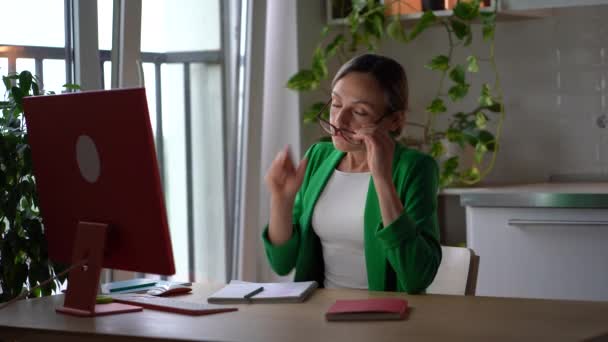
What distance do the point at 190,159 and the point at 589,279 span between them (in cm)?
163

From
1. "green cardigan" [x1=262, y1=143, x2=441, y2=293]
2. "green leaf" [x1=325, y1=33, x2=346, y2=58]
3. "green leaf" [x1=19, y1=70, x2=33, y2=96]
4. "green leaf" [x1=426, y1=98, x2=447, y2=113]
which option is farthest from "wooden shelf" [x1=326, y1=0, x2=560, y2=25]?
"green leaf" [x1=19, y1=70, x2=33, y2=96]

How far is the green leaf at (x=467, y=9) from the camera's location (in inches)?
155

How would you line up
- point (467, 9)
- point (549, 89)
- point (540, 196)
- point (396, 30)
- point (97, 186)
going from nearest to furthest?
point (97, 186)
point (540, 196)
point (467, 9)
point (396, 30)
point (549, 89)

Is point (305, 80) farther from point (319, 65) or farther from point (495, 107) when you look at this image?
point (495, 107)

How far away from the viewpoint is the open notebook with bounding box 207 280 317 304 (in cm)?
228

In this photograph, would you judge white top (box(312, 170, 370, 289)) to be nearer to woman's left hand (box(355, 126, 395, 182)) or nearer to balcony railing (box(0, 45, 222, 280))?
woman's left hand (box(355, 126, 395, 182))

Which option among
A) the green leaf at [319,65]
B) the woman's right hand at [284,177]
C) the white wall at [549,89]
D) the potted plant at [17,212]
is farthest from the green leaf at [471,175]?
the potted plant at [17,212]

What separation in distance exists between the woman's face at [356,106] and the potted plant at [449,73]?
1.40 m

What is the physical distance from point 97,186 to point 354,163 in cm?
83

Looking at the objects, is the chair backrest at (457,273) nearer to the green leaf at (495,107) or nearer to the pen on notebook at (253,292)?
the pen on notebook at (253,292)

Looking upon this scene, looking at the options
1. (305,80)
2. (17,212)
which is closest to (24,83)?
(17,212)

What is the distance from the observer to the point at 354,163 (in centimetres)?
276

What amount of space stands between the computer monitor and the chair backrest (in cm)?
85

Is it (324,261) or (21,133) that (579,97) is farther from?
(21,133)
